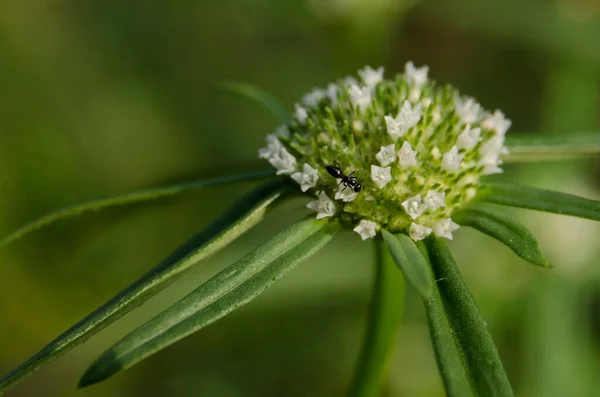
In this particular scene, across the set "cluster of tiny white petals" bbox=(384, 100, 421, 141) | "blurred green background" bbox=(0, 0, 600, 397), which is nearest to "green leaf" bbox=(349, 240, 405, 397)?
"cluster of tiny white petals" bbox=(384, 100, 421, 141)

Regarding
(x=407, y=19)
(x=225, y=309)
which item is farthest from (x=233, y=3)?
(x=225, y=309)

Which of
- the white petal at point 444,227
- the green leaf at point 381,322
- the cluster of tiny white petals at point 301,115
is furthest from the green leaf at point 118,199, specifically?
the white petal at point 444,227

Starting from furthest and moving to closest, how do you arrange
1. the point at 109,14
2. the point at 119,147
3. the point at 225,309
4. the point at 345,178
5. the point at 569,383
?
the point at 109,14 < the point at 119,147 < the point at 569,383 < the point at 345,178 < the point at 225,309

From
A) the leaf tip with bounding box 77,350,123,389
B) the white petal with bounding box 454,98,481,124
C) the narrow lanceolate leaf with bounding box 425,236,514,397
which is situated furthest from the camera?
the white petal with bounding box 454,98,481,124

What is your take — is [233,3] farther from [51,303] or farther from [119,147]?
[51,303]

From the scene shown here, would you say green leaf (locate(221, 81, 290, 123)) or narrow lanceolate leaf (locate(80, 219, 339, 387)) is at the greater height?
green leaf (locate(221, 81, 290, 123))

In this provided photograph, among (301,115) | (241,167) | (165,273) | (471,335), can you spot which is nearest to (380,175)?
(301,115)

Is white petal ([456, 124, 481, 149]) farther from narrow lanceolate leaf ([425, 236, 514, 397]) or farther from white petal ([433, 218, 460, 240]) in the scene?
narrow lanceolate leaf ([425, 236, 514, 397])
